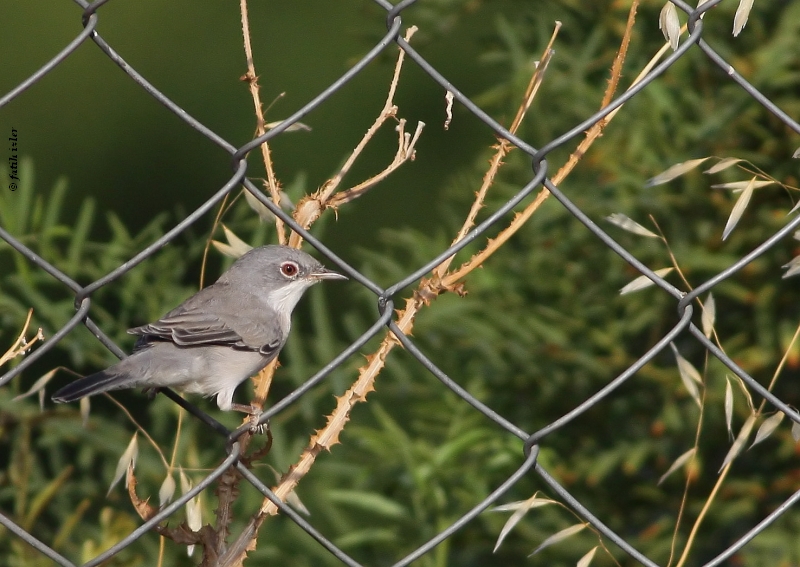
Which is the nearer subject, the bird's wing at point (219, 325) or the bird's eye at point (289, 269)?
the bird's wing at point (219, 325)

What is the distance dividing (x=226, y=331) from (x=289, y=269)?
27cm

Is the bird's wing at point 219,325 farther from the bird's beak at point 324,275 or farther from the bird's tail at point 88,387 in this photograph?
the bird's tail at point 88,387

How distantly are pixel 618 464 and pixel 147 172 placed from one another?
360cm

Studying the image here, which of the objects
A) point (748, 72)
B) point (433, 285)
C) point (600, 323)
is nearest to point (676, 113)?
point (748, 72)

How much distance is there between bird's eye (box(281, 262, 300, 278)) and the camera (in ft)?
9.49

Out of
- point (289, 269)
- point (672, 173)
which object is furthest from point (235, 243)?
point (289, 269)

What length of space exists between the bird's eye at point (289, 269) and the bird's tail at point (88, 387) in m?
0.87

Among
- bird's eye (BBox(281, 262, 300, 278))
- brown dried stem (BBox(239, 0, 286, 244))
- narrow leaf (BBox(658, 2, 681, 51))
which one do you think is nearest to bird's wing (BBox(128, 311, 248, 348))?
bird's eye (BBox(281, 262, 300, 278))

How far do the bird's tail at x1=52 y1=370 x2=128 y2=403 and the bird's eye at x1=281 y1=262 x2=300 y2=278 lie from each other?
0.87 m

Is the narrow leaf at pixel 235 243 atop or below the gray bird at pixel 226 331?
atop

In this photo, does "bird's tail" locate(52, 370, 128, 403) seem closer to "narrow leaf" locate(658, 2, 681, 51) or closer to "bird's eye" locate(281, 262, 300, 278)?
"bird's eye" locate(281, 262, 300, 278)

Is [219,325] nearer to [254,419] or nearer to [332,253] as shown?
[254,419]

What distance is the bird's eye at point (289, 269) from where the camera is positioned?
9.49 ft

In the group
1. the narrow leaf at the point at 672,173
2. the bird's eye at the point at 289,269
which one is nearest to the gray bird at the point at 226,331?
the bird's eye at the point at 289,269
